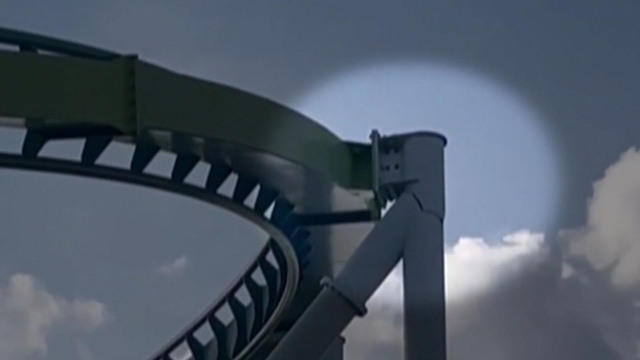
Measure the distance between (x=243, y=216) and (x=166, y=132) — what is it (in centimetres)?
456

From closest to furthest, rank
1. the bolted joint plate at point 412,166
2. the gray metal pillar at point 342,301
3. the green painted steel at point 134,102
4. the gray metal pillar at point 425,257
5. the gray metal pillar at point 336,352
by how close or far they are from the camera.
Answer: the green painted steel at point 134,102 < the gray metal pillar at point 425,257 < the gray metal pillar at point 342,301 < the bolted joint plate at point 412,166 < the gray metal pillar at point 336,352

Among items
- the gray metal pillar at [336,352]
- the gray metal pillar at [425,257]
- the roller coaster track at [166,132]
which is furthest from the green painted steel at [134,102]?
the gray metal pillar at [336,352]

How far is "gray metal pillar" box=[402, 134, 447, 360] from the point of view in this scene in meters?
23.9

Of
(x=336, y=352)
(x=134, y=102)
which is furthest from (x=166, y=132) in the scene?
(x=336, y=352)

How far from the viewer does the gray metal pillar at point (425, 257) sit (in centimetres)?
2389

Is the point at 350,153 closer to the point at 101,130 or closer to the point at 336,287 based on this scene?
the point at 336,287

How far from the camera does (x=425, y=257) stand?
24484mm

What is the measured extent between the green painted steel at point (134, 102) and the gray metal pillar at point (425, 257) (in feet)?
8.05

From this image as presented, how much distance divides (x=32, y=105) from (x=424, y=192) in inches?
283

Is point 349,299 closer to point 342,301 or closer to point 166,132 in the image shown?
point 342,301

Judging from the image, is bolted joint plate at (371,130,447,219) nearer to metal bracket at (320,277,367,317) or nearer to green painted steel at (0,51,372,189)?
metal bracket at (320,277,367,317)

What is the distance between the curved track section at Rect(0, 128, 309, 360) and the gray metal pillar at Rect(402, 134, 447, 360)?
8.22 ft

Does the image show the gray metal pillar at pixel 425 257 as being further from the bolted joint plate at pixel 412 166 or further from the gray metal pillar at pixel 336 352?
the gray metal pillar at pixel 336 352

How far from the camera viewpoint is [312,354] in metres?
23.9
